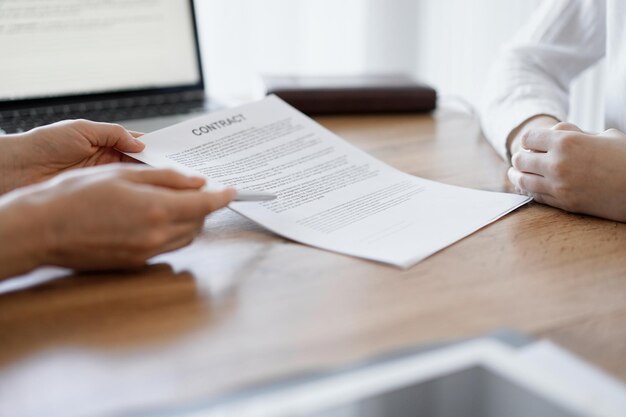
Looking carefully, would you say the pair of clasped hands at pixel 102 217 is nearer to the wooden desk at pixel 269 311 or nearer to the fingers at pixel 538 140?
the wooden desk at pixel 269 311

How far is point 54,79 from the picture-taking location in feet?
3.89

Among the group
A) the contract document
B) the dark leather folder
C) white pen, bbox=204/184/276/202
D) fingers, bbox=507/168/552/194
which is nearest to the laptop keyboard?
the dark leather folder

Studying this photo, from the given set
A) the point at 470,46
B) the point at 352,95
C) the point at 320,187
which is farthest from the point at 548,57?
the point at 470,46

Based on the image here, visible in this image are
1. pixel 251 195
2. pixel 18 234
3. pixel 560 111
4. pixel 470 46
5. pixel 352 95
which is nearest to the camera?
pixel 18 234

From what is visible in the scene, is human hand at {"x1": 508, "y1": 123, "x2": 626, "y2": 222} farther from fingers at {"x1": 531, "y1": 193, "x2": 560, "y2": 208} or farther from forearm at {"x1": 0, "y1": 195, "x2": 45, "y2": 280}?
forearm at {"x1": 0, "y1": 195, "x2": 45, "y2": 280}

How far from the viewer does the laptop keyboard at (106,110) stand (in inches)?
44.4

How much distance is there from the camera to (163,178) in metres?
0.59

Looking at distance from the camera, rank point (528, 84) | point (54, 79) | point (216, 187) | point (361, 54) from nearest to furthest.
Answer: point (216, 187), point (528, 84), point (54, 79), point (361, 54)

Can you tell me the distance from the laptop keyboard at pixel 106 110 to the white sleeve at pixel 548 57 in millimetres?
517

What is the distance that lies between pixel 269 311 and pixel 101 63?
0.83 metres

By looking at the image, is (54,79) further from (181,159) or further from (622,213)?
(622,213)

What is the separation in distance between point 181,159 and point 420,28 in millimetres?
1617

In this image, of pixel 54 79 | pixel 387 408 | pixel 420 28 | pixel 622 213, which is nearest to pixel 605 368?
pixel 387 408

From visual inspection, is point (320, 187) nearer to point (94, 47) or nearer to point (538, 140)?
point (538, 140)
